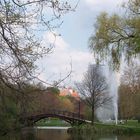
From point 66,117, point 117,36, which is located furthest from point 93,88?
point 117,36

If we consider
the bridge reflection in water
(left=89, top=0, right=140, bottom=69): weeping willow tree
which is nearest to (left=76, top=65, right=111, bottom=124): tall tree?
the bridge reflection in water

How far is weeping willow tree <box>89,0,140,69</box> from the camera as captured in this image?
571 inches

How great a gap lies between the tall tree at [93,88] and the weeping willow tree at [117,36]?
38295 millimetres

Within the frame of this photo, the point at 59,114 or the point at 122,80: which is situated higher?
the point at 122,80

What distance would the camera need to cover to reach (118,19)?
53.3ft

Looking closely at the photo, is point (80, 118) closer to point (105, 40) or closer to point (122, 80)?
point (122, 80)

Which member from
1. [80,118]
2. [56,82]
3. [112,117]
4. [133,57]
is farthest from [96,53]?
[112,117]

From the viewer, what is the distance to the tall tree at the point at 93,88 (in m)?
56.1

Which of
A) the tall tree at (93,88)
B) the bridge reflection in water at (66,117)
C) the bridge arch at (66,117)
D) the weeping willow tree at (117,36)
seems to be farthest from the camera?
the bridge arch at (66,117)

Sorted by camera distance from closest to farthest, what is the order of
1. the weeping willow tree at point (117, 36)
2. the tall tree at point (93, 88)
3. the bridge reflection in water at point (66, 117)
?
the weeping willow tree at point (117, 36) < the tall tree at point (93, 88) < the bridge reflection in water at point (66, 117)

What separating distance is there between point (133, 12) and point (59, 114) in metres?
50.6

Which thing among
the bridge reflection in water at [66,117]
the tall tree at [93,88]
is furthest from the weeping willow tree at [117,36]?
the bridge reflection in water at [66,117]

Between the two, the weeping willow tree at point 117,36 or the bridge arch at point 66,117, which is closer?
the weeping willow tree at point 117,36

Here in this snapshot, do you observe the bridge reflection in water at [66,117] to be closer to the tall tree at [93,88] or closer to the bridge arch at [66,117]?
the bridge arch at [66,117]
